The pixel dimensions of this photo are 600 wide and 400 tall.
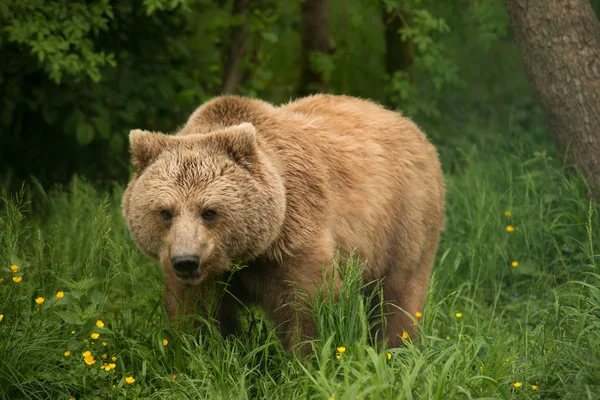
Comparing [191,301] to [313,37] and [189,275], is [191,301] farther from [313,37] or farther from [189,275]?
[313,37]

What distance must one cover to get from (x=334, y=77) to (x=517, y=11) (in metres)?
4.52

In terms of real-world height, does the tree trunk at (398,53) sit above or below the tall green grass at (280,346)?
above

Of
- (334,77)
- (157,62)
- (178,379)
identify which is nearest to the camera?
(178,379)

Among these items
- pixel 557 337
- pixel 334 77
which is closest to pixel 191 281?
pixel 557 337

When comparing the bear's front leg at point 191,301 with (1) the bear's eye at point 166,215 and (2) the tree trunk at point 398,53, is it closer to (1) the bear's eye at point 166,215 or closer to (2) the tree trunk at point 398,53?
(1) the bear's eye at point 166,215

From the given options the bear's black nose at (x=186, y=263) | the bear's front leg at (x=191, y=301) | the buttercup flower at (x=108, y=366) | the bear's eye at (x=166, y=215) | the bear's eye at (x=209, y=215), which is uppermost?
the bear's eye at (x=209, y=215)

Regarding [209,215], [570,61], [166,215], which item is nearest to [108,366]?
[166,215]

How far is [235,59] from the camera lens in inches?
333

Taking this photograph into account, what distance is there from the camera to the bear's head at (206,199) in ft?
12.7

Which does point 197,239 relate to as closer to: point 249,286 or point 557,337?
point 249,286

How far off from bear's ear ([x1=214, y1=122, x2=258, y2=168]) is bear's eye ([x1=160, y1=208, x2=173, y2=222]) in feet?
1.39

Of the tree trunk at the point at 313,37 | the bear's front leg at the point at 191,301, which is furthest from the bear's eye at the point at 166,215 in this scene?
the tree trunk at the point at 313,37

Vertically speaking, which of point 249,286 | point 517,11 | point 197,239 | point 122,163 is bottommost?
point 122,163

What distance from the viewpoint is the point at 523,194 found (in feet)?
20.9
